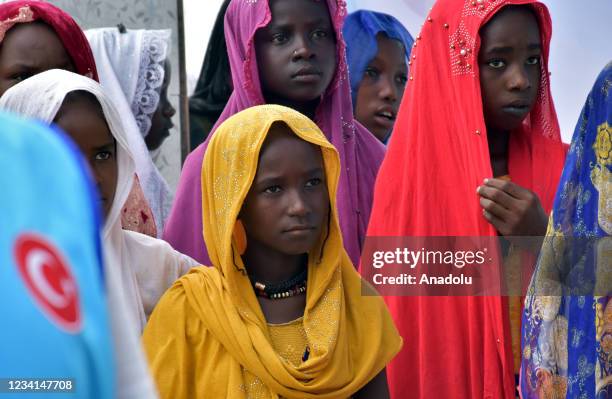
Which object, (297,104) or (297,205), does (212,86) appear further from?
(297,205)

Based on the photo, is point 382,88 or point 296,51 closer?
point 296,51

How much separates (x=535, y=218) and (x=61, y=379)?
2.32 m

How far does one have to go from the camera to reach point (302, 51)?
3605mm

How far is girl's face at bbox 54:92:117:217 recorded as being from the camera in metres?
2.63

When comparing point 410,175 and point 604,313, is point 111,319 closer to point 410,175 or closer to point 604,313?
point 604,313

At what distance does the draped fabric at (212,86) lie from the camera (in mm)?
5008

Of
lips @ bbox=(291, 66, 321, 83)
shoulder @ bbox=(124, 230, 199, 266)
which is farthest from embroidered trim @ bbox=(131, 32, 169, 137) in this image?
shoulder @ bbox=(124, 230, 199, 266)

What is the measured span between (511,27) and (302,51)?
769 mm

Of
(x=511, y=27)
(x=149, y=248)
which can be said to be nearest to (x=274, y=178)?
(x=149, y=248)

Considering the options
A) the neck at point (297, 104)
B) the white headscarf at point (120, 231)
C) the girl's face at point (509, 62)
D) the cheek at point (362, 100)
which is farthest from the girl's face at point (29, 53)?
the cheek at point (362, 100)

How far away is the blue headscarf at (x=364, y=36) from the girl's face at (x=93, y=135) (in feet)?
7.80

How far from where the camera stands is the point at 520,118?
325 cm

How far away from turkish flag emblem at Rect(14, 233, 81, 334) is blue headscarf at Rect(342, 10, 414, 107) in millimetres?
4028

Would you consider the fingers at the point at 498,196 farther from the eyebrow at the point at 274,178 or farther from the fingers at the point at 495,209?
the eyebrow at the point at 274,178
